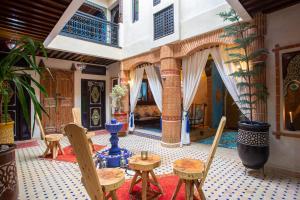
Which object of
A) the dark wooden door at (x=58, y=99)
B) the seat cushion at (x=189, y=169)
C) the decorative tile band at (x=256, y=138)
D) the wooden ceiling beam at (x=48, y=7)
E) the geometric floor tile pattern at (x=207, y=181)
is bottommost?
the geometric floor tile pattern at (x=207, y=181)

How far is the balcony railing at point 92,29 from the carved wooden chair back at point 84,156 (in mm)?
5263

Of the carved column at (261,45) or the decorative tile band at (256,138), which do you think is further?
the carved column at (261,45)

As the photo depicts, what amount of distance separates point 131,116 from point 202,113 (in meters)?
2.82

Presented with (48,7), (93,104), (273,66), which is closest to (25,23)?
(48,7)

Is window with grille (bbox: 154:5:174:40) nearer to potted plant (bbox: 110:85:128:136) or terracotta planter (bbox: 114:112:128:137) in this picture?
potted plant (bbox: 110:85:128:136)

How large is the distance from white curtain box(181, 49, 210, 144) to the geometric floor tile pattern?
0.93m

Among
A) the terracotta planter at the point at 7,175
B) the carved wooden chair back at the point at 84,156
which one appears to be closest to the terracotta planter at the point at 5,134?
the terracotta planter at the point at 7,175

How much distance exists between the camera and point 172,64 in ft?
17.9

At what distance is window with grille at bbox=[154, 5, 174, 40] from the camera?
536 centimetres

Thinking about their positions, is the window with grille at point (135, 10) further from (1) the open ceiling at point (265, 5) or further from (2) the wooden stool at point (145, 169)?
(2) the wooden stool at point (145, 169)

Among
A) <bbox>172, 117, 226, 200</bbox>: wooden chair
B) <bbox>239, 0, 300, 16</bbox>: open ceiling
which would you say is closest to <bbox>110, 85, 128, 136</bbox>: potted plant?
<bbox>239, 0, 300, 16</bbox>: open ceiling

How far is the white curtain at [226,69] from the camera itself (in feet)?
13.9

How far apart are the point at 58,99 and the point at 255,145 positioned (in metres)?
6.76

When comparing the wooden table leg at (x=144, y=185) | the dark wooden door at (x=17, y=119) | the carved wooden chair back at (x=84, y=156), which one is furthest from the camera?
the dark wooden door at (x=17, y=119)
